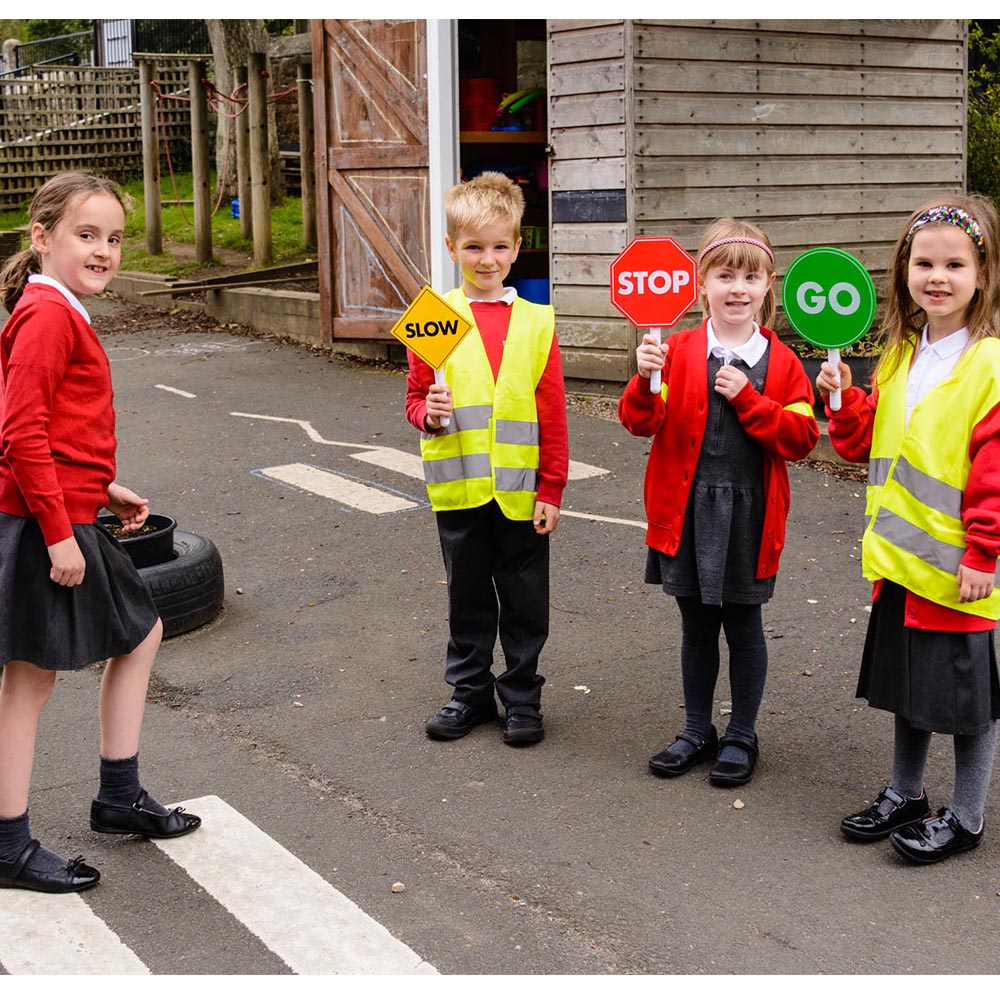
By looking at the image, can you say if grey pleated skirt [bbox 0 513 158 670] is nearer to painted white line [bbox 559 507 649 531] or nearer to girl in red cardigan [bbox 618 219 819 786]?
girl in red cardigan [bbox 618 219 819 786]

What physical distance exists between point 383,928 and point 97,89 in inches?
1026

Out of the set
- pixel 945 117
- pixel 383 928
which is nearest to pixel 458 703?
pixel 383 928

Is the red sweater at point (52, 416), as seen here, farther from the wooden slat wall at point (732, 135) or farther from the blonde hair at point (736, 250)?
the wooden slat wall at point (732, 135)

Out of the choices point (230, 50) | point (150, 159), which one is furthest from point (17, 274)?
point (230, 50)

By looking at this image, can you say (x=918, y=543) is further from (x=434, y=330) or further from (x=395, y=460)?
(x=395, y=460)

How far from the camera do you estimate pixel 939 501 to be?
3.70m

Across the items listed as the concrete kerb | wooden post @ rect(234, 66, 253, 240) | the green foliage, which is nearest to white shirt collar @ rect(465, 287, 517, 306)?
the concrete kerb

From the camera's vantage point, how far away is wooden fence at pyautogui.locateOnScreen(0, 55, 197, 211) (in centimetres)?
2436

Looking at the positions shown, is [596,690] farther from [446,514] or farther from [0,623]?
[0,623]

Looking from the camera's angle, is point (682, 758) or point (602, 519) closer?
point (682, 758)

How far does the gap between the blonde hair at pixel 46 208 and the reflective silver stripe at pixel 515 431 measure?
4.56 feet

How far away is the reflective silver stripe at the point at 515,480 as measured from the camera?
179 inches

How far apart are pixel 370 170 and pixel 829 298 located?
8.63 metres

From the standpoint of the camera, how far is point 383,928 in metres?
→ 3.48
